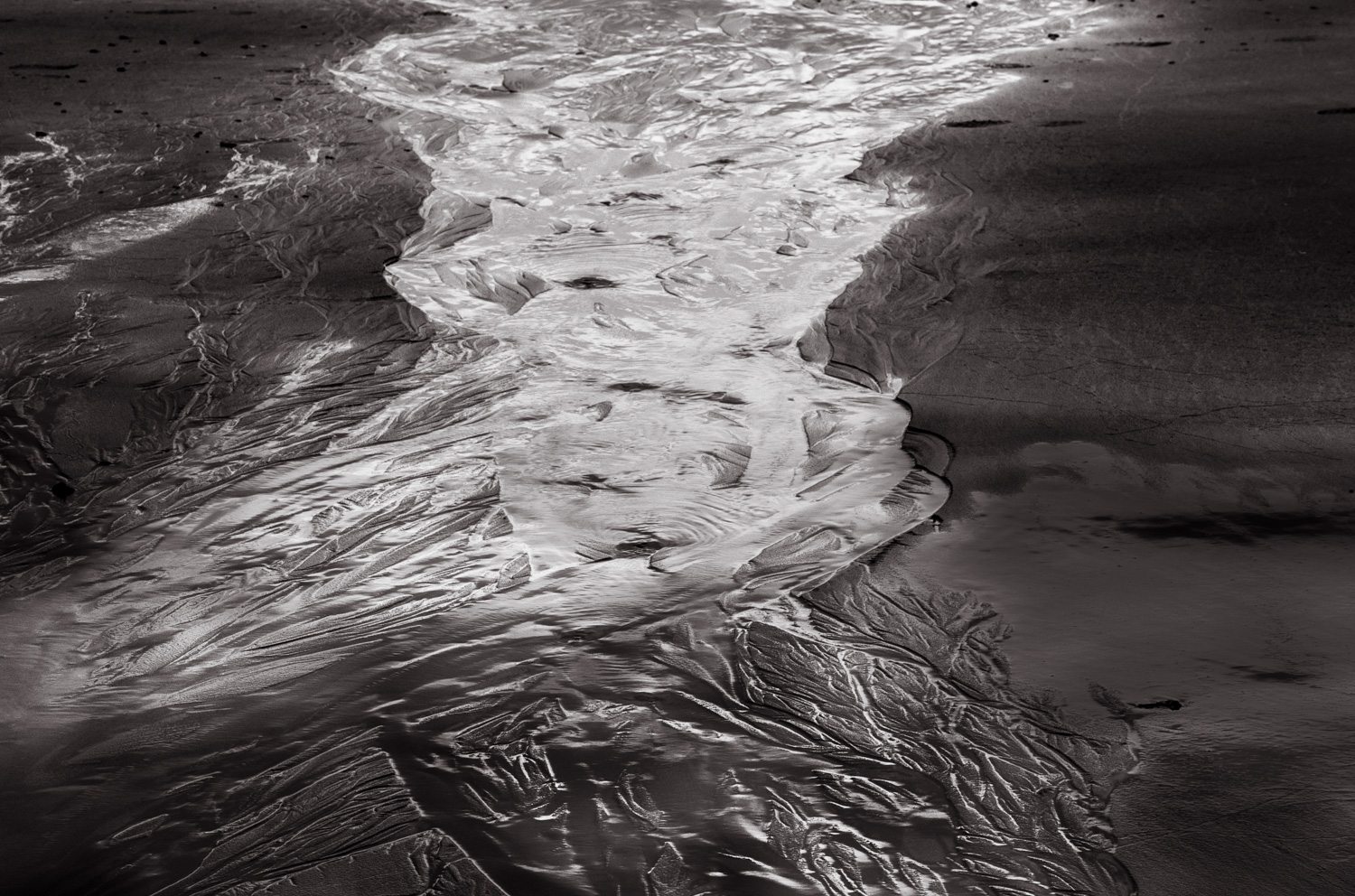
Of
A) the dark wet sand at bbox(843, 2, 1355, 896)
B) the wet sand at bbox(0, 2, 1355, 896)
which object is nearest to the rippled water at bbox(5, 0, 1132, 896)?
the wet sand at bbox(0, 2, 1355, 896)

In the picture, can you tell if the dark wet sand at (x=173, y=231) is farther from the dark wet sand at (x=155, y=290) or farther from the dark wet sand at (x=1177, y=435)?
the dark wet sand at (x=1177, y=435)

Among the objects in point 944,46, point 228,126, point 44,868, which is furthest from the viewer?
point 944,46

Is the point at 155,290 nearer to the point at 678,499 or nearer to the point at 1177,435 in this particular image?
the point at 678,499

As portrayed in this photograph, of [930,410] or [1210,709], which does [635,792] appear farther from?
[930,410]

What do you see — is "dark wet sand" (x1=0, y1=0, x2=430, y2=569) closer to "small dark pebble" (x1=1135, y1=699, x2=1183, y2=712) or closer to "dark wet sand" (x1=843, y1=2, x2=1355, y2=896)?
"dark wet sand" (x1=843, y1=2, x2=1355, y2=896)

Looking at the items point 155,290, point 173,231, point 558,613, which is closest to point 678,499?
point 558,613

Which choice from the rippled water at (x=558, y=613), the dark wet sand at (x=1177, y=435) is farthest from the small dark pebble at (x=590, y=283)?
the dark wet sand at (x=1177, y=435)

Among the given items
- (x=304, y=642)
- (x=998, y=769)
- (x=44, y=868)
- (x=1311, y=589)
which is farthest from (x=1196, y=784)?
(x=44, y=868)
